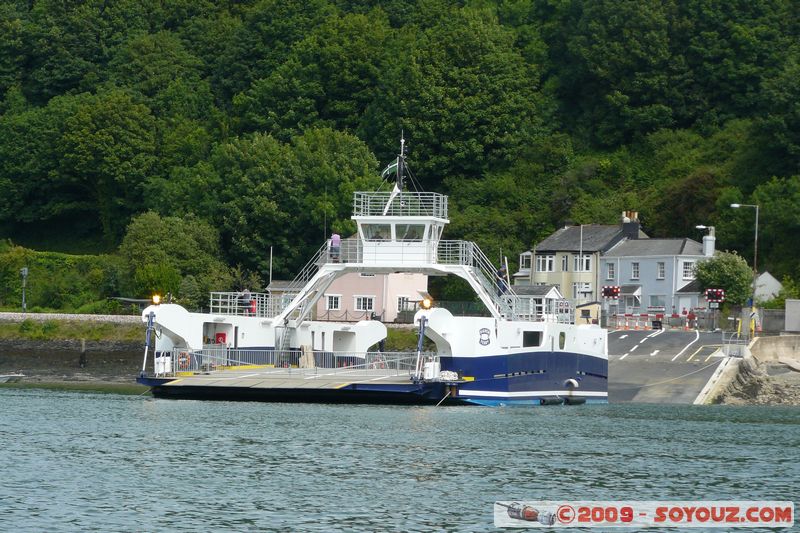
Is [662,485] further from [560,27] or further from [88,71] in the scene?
[88,71]

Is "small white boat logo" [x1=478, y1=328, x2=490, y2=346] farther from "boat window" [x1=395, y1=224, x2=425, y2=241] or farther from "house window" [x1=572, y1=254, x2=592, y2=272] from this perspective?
"house window" [x1=572, y1=254, x2=592, y2=272]

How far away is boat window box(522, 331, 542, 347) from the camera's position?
45234 mm

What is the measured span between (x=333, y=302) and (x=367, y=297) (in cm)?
167

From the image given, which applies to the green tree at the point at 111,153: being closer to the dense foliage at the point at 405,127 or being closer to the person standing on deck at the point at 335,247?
the dense foliage at the point at 405,127

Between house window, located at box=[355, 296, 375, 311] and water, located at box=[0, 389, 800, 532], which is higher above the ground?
house window, located at box=[355, 296, 375, 311]

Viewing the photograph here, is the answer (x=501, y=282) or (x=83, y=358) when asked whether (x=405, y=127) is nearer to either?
(x=83, y=358)

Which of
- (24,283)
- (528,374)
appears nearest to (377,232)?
(528,374)

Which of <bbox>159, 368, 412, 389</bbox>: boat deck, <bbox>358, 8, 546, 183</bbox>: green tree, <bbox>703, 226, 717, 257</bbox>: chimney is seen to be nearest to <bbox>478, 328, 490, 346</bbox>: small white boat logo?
<bbox>159, 368, 412, 389</bbox>: boat deck

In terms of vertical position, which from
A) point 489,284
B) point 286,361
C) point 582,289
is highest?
point 582,289

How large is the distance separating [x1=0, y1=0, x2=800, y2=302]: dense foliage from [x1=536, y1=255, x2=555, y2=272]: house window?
81.5 inches

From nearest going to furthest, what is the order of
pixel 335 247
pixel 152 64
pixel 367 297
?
pixel 335 247 < pixel 367 297 < pixel 152 64

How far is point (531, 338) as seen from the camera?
45.5m

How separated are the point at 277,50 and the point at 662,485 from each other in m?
74.6

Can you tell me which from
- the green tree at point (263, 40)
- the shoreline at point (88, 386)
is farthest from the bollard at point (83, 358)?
the green tree at point (263, 40)
